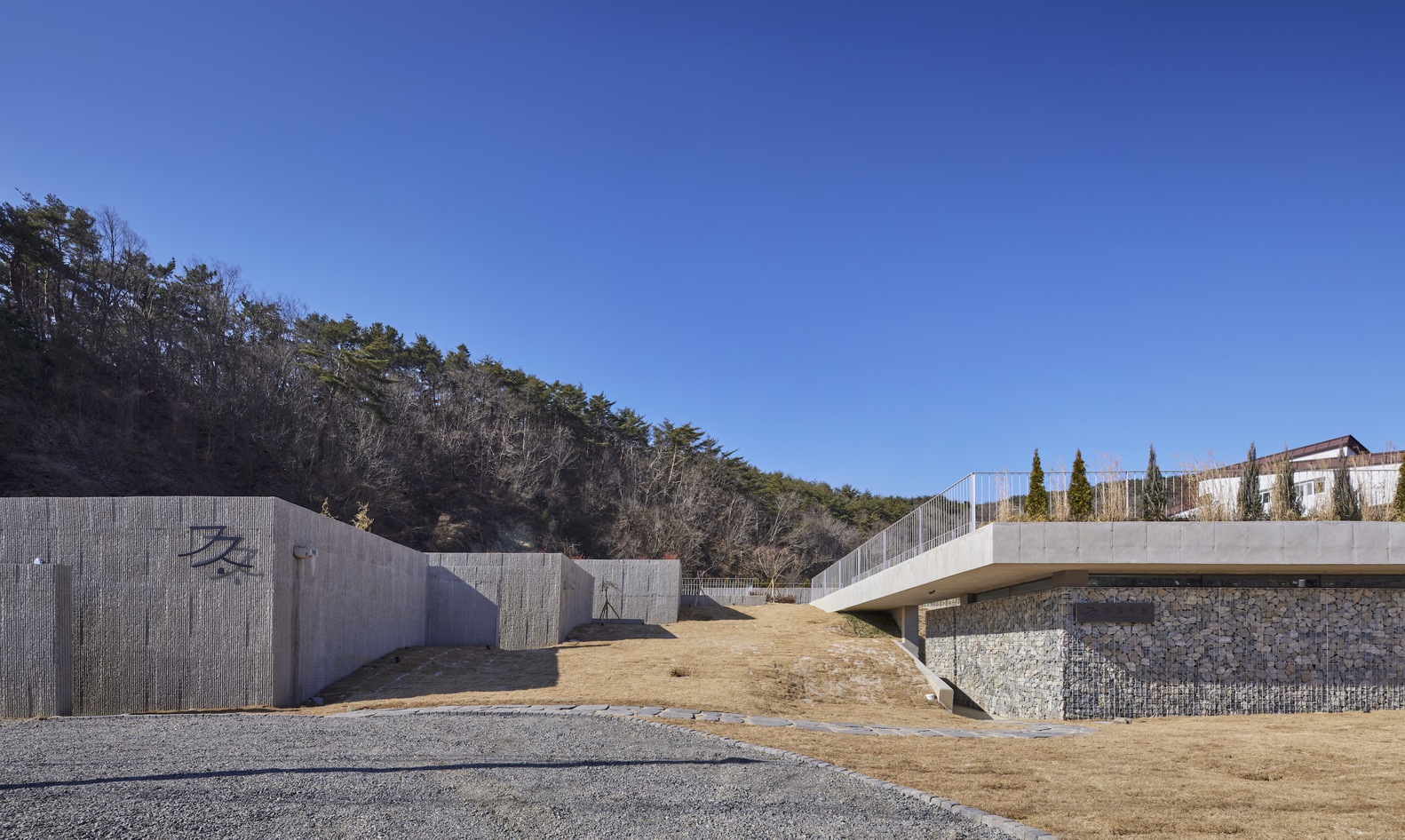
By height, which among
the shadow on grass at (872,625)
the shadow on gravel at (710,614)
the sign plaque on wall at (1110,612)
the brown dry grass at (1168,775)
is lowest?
the shadow on gravel at (710,614)

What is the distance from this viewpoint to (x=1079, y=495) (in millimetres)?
12047

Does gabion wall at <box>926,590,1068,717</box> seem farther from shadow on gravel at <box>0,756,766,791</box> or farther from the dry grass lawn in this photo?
shadow on gravel at <box>0,756,766,791</box>

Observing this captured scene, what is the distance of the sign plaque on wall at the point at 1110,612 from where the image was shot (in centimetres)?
1205

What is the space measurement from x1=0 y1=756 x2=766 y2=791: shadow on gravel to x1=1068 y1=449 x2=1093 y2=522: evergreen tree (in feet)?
22.6

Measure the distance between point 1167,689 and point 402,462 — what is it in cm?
3144

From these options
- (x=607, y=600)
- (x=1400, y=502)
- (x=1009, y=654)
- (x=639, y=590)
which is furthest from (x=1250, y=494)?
(x=607, y=600)

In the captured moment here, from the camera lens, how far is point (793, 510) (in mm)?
47844

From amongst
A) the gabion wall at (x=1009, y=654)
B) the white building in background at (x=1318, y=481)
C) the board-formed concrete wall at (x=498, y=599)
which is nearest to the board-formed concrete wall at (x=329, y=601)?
the board-formed concrete wall at (x=498, y=599)

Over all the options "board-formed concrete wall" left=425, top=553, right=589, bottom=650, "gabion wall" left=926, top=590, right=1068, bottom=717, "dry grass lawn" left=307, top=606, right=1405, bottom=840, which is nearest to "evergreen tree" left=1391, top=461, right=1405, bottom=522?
"dry grass lawn" left=307, top=606, right=1405, bottom=840

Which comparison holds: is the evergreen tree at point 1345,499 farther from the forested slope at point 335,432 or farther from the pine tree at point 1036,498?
the forested slope at point 335,432

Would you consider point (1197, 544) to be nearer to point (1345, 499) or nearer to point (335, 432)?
point (1345, 499)

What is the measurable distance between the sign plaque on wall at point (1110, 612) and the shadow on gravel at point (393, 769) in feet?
22.4

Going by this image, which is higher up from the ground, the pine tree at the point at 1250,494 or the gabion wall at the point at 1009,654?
the pine tree at the point at 1250,494

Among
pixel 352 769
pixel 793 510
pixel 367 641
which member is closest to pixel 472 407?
pixel 793 510
